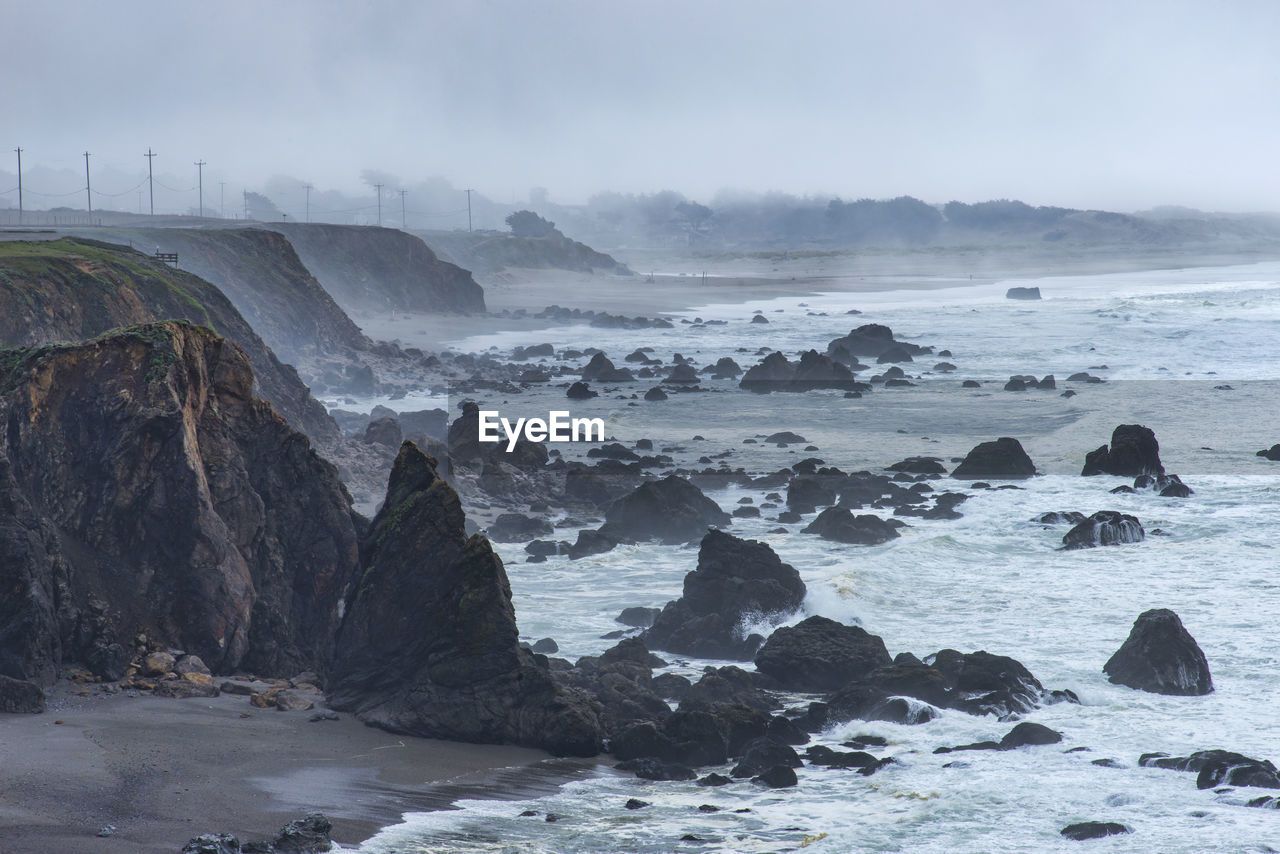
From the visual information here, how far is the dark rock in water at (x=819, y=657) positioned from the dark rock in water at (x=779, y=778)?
338 centimetres

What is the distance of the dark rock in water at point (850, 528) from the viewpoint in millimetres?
23672

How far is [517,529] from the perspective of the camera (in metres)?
24.3

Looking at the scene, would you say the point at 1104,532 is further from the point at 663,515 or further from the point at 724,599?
the point at 724,599

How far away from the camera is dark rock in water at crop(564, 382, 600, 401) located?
43.7 metres

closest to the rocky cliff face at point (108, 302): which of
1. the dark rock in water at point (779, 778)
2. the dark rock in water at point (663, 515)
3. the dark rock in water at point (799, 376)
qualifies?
the dark rock in water at point (663, 515)

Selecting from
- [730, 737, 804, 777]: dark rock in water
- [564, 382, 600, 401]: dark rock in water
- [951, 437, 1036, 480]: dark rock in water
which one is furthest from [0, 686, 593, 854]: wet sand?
[564, 382, 600, 401]: dark rock in water

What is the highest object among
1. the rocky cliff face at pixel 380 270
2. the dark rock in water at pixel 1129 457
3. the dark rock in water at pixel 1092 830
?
the rocky cliff face at pixel 380 270

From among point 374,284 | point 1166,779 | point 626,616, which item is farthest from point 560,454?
point 374,284

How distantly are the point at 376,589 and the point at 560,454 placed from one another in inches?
741

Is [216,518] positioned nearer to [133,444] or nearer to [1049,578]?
[133,444]

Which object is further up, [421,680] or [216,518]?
[216,518]

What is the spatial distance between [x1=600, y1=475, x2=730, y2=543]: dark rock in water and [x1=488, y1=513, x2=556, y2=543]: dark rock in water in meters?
1.21

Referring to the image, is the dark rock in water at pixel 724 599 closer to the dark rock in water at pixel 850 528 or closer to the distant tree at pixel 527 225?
the dark rock in water at pixel 850 528

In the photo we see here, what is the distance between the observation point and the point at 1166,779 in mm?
13125
